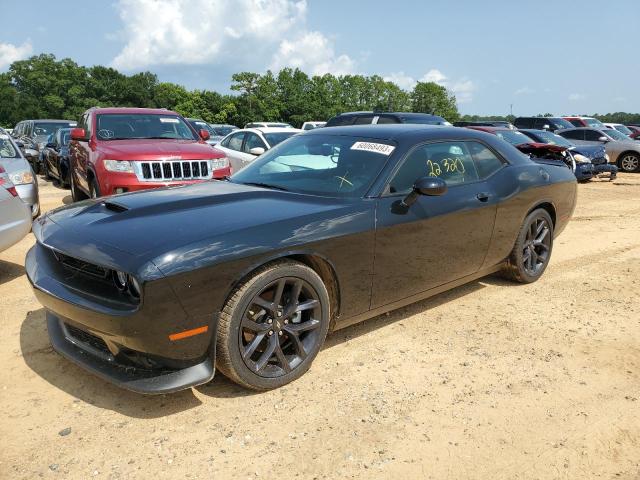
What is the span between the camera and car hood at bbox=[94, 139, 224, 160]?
23.1 feet

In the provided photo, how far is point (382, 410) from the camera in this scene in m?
2.90

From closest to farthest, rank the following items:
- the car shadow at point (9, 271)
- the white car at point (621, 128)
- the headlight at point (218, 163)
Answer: the car shadow at point (9, 271)
the headlight at point (218, 163)
the white car at point (621, 128)

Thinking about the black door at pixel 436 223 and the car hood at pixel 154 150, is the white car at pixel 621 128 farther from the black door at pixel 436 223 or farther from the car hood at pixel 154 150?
the black door at pixel 436 223

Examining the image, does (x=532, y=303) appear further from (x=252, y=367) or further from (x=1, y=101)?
(x=1, y=101)

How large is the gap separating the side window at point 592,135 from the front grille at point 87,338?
19.1 m

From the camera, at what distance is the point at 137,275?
2.51 m

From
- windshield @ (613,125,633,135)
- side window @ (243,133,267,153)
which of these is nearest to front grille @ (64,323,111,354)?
side window @ (243,133,267,153)

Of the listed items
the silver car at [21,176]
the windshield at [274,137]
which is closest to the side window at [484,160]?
the silver car at [21,176]

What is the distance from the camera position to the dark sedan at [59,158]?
38.4ft

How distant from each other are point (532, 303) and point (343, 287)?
2179 mm

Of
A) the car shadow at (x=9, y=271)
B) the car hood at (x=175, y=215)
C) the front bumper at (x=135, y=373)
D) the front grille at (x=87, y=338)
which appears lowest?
the car shadow at (x=9, y=271)

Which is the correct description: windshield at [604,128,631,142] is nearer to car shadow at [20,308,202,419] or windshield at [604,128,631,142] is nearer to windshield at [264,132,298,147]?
windshield at [264,132,298,147]

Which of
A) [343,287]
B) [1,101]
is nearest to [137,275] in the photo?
[343,287]

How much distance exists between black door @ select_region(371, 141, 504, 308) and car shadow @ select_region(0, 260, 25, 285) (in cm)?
386
